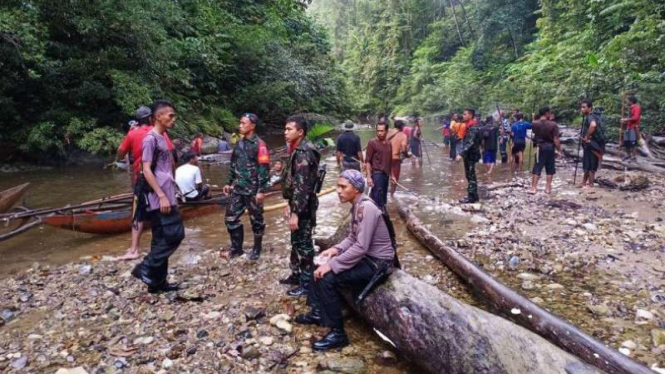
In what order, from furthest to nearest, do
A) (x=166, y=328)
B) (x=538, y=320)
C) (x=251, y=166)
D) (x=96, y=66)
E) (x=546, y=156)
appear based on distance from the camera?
(x=96, y=66)
(x=546, y=156)
(x=251, y=166)
(x=166, y=328)
(x=538, y=320)

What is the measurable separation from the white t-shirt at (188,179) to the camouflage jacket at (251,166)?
2.62 m

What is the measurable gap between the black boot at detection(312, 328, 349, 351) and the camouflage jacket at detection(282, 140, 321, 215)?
139 cm

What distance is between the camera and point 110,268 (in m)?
6.00

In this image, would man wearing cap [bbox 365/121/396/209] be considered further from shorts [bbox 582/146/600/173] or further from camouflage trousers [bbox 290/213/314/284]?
shorts [bbox 582/146/600/173]

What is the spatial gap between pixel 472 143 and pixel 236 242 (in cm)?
535

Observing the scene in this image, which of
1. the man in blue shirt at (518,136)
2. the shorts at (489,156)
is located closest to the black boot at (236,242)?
the shorts at (489,156)

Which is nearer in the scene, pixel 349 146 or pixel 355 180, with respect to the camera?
pixel 355 180

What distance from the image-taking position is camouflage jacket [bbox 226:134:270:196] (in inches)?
231

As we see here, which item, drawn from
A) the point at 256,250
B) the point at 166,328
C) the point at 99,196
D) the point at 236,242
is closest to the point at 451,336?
the point at 166,328

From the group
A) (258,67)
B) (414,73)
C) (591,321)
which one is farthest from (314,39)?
(591,321)

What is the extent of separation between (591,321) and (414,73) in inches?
1886

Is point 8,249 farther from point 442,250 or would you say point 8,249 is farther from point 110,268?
point 442,250

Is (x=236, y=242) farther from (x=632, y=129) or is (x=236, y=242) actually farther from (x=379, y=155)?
(x=632, y=129)

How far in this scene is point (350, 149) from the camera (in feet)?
28.9
